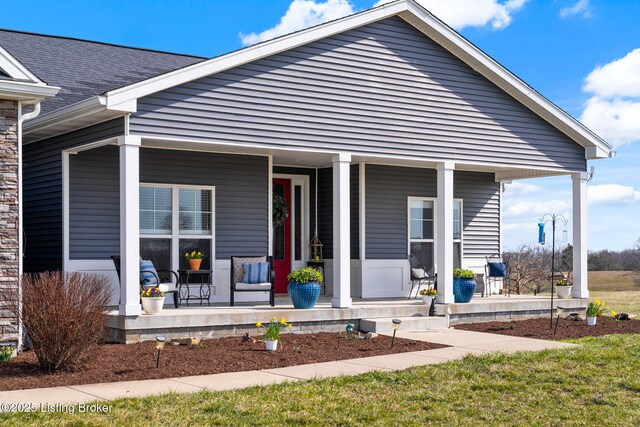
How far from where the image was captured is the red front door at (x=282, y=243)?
15102mm

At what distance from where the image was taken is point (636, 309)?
18.2 metres

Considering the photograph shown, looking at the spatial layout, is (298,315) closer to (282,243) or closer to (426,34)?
(282,243)

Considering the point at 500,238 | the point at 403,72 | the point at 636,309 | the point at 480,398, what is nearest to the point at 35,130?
the point at 403,72

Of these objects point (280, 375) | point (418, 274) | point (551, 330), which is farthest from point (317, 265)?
point (280, 375)

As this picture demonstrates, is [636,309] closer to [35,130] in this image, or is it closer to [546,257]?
[546,257]

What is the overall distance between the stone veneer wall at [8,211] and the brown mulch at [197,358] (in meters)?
0.51

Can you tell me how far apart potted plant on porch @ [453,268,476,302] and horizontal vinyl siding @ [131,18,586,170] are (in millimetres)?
1922

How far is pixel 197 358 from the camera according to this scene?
945cm

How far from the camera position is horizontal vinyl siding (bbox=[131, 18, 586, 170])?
1113 cm

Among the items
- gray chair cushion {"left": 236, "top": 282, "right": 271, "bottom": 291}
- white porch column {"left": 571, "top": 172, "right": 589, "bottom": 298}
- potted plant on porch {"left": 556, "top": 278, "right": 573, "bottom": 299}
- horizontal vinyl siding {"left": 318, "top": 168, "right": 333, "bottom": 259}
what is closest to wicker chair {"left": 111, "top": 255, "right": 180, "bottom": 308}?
gray chair cushion {"left": 236, "top": 282, "right": 271, "bottom": 291}

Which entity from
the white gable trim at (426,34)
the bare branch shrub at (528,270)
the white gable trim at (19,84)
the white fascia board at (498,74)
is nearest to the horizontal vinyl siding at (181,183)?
the white gable trim at (426,34)

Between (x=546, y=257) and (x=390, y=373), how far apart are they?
19.6 m

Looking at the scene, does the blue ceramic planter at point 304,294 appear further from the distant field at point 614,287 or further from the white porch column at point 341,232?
the distant field at point 614,287

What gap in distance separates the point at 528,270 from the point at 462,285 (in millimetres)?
12075
